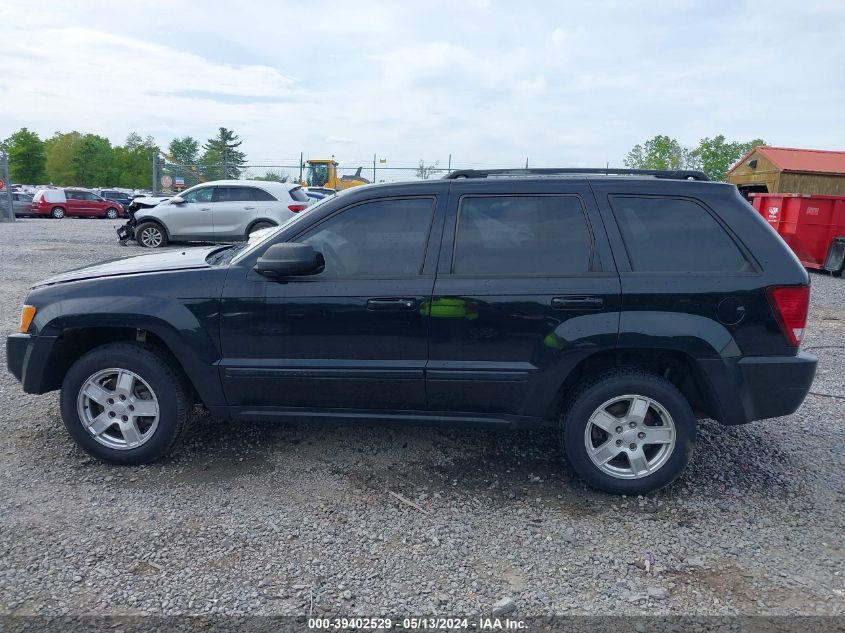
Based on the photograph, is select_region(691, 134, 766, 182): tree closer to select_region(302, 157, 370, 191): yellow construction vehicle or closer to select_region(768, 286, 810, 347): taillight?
select_region(302, 157, 370, 191): yellow construction vehicle

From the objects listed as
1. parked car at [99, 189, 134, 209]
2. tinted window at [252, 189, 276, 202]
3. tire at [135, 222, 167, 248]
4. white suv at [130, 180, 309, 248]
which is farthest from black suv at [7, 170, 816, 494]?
parked car at [99, 189, 134, 209]

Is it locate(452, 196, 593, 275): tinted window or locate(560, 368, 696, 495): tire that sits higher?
locate(452, 196, 593, 275): tinted window

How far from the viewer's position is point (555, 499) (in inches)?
141

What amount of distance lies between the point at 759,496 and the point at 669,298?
1.30 meters

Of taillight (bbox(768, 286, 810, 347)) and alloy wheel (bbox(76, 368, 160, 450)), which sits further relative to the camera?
alloy wheel (bbox(76, 368, 160, 450))

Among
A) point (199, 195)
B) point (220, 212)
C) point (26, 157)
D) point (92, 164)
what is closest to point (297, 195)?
point (220, 212)

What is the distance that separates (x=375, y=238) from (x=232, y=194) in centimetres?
1219

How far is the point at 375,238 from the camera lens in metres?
3.72

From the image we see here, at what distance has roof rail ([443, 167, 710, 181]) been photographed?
12.5ft

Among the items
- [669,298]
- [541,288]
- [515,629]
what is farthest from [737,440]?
[515,629]

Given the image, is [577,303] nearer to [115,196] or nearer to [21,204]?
[21,204]

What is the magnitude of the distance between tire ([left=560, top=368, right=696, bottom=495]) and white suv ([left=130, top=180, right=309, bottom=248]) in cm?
1196

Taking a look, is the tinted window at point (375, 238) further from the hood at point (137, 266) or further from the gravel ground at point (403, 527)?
the gravel ground at point (403, 527)

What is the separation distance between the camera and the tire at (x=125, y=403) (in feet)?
12.3
